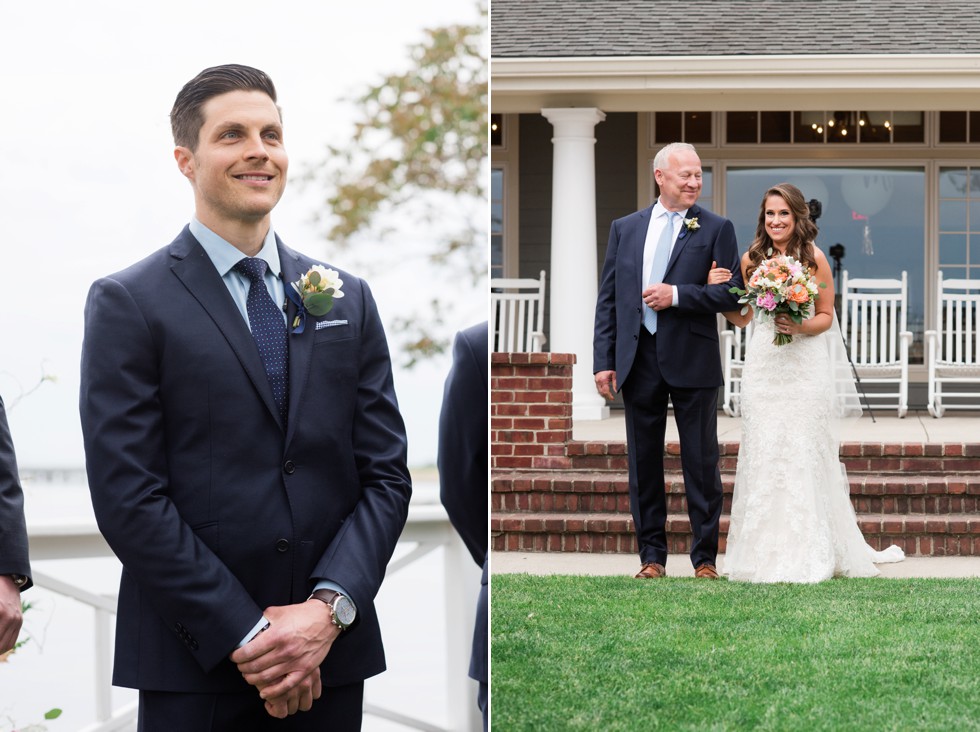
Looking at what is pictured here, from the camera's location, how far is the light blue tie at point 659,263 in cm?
590

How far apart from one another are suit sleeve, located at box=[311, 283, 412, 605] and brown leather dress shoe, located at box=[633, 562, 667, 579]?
338 cm

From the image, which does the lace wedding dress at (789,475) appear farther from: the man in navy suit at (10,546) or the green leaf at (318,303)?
the man in navy suit at (10,546)

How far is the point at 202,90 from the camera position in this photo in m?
2.55

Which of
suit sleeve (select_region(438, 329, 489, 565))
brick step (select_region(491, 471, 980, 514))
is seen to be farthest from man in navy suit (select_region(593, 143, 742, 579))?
suit sleeve (select_region(438, 329, 489, 565))

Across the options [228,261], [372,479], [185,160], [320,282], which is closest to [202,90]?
[185,160]

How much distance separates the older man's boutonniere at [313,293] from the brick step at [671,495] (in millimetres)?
4700

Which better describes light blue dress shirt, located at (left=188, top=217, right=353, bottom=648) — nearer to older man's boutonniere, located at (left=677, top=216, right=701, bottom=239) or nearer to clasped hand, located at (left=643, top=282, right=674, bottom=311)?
clasped hand, located at (left=643, top=282, right=674, bottom=311)

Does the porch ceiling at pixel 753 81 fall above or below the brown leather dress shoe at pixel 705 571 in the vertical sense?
above

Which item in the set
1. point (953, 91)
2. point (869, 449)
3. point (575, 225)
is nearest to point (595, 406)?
point (575, 225)

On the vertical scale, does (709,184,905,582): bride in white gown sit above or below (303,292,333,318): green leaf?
below

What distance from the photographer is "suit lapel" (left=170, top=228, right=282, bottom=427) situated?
2490 mm

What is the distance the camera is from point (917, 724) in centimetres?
380

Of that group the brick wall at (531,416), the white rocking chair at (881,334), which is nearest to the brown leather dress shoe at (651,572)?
the brick wall at (531,416)

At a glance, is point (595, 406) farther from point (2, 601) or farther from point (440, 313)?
point (2, 601)
